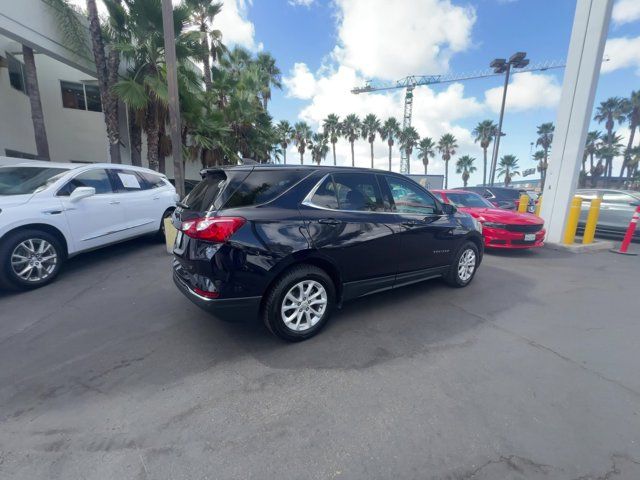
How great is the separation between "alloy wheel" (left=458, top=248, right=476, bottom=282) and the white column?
5.29 meters

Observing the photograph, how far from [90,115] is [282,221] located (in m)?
15.3

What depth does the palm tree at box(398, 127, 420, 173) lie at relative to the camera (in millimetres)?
44250

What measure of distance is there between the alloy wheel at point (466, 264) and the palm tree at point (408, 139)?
4278 cm

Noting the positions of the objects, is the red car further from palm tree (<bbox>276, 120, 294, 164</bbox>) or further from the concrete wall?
palm tree (<bbox>276, 120, 294, 164</bbox>)

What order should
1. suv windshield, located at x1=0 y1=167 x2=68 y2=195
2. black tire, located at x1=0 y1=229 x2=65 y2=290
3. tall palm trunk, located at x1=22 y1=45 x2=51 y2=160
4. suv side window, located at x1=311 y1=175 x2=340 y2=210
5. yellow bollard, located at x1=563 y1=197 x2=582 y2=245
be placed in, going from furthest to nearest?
tall palm trunk, located at x1=22 y1=45 x2=51 y2=160
yellow bollard, located at x1=563 y1=197 x2=582 y2=245
suv windshield, located at x1=0 y1=167 x2=68 y2=195
black tire, located at x1=0 y1=229 x2=65 y2=290
suv side window, located at x1=311 y1=175 x2=340 y2=210

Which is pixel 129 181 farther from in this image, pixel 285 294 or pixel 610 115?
pixel 610 115

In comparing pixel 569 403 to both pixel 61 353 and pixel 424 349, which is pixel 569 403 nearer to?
pixel 424 349

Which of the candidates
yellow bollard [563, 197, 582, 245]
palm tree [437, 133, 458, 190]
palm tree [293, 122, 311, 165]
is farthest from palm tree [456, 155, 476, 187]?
yellow bollard [563, 197, 582, 245]

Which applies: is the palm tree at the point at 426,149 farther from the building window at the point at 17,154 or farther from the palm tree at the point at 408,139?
the building window at the point at 17,154

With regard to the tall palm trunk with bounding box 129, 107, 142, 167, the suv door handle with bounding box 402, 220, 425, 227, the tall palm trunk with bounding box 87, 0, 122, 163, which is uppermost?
the tall palm trunk with bounding box 87, 0, 122, 163

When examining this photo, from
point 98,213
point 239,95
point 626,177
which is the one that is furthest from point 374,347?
point 626,177

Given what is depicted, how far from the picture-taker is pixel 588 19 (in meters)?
7.31

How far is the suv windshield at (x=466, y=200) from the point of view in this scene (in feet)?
25.9

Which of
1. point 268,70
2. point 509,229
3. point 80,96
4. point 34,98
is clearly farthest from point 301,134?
point 509,229
